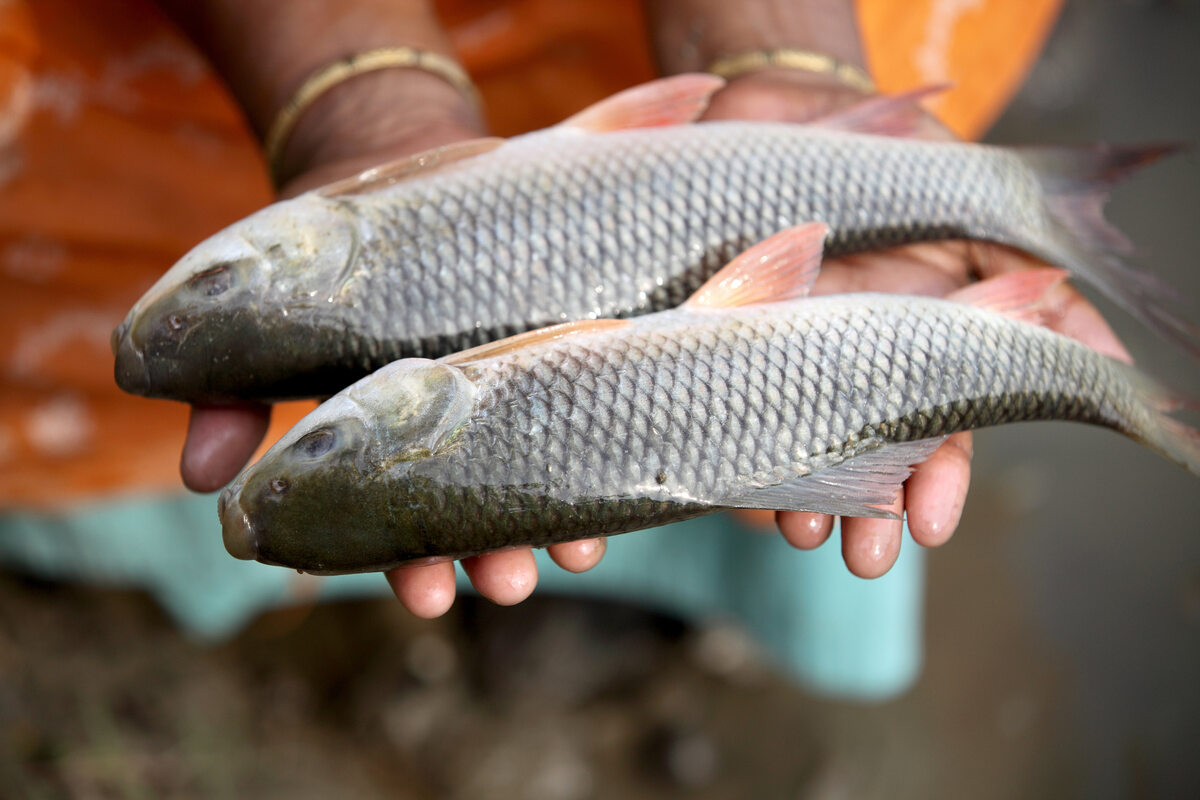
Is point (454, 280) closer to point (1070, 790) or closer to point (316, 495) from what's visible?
point (316, 495)

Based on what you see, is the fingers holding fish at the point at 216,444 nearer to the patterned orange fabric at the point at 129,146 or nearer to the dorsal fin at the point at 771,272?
the patterned orange fabric at the point at 129,146

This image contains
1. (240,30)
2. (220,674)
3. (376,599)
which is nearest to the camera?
(240,30)

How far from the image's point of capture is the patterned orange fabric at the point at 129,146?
7.96 feet

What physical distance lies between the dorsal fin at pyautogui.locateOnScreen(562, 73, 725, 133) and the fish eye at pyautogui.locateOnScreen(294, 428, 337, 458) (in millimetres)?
986

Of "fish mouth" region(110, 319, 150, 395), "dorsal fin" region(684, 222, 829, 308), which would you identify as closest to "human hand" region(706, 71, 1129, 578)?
"dorsal fin" region(684, 222, 829, 308)

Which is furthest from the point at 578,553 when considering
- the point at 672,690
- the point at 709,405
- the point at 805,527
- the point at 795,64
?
the point at 672,690

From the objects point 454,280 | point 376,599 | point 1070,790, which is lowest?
point 1070,790

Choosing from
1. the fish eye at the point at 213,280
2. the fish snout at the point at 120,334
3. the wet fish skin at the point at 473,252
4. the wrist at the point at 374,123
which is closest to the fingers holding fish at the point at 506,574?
the wet fish skin at the point at 473,252

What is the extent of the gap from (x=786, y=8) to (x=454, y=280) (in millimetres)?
1437

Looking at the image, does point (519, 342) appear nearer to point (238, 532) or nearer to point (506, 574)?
point (506, 574)

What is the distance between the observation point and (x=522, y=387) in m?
1.65

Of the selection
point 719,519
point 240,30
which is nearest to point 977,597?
point 719,519

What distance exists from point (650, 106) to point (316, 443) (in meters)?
1.17

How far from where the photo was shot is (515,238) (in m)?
1.86
